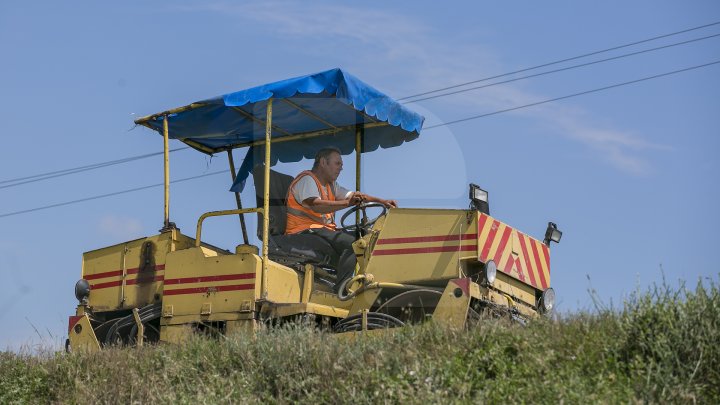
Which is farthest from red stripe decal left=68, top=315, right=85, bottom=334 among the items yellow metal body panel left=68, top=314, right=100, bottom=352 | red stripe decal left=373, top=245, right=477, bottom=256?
red stripe decal left=373, top=245, right=477, bottom=256

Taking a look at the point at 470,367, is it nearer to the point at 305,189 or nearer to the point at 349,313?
the point at 349,313

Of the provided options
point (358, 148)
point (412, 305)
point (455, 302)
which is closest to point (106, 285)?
point (358, 148)

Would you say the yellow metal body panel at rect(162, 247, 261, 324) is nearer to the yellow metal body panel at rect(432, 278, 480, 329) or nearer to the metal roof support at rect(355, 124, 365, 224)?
the yellow metal body panel at rect(432, 278, 480, 329)

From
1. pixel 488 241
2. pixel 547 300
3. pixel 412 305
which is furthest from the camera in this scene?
pixel 547 300

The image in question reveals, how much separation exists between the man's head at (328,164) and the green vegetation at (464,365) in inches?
87.0

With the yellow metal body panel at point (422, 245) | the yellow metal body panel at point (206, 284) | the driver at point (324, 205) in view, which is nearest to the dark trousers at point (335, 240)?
the driver at point (324, 205)

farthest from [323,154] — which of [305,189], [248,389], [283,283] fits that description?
[248,389]

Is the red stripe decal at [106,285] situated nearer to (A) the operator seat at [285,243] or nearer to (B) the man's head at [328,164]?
(A) the operator seat at [285,243]

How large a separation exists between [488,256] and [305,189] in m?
2.18

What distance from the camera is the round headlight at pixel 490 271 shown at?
1122 centimetres

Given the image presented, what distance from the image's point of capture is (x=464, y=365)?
9773 millimetres

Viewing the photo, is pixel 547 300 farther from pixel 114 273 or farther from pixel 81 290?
pixel 81 290

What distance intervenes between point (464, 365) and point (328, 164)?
12.6 ft

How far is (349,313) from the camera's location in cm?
1180
